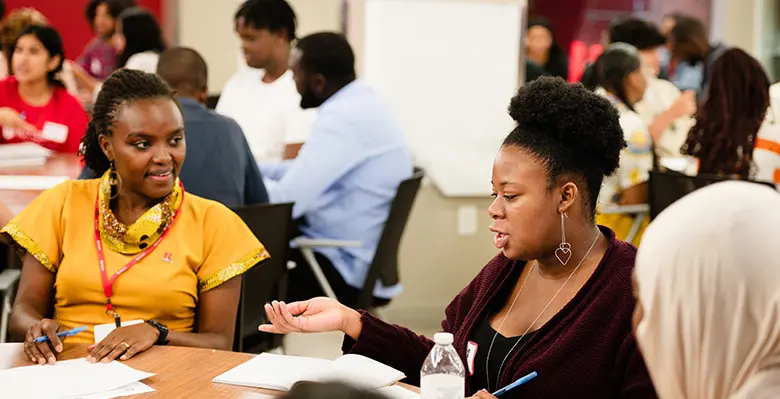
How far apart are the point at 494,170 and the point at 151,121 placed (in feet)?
3.14

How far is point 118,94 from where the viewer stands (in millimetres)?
2559

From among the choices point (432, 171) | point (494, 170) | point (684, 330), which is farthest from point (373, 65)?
point (684, 330)

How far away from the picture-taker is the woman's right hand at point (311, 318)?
2064mm

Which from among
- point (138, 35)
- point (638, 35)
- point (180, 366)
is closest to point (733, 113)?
point (638, 35)

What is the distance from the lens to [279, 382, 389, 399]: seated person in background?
2.77ft

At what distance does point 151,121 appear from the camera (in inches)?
99.7

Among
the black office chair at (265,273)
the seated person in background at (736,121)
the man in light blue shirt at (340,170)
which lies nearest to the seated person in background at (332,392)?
the black office chair at (265,273)

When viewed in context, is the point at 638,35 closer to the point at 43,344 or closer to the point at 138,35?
the point at 138,35

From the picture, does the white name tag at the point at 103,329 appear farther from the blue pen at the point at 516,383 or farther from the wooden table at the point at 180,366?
the blue pen at the point at 516,383

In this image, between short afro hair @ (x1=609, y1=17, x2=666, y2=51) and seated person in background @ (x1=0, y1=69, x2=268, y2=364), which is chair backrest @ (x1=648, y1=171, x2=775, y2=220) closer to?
seated person in background @ (x1=0, y1=69, x2=268, y2=364)

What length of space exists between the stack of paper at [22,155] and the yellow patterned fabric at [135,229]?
241 centimetres

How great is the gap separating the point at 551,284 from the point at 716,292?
2.67 feet

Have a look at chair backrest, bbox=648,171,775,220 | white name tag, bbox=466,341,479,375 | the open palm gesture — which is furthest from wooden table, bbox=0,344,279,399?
chair backrest, bbox=648,171,775,220

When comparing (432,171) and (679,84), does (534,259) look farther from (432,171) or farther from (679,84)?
(679,84)
